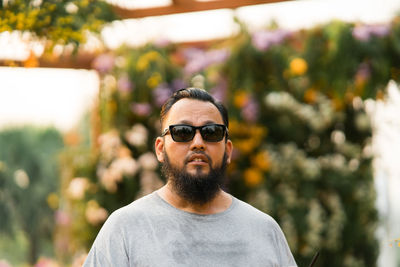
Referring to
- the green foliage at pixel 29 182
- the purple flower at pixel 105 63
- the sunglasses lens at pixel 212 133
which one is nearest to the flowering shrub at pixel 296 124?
the purple flower at pixel 105 63

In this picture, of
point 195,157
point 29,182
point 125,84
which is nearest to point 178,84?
point 125,84

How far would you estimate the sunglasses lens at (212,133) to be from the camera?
1996mm

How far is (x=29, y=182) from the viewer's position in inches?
807

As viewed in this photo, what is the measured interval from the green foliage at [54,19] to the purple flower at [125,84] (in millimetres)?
2023

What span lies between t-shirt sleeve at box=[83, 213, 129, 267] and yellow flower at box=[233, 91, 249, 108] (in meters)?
3.58

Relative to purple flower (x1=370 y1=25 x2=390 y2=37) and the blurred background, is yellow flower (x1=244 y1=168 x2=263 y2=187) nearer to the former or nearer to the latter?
the blurred background

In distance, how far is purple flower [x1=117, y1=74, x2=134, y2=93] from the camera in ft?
18.8

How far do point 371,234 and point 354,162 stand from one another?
0.71 m

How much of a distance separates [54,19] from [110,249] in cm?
196

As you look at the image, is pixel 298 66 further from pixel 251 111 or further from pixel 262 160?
pixel 262 160

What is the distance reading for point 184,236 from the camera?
1884 mm

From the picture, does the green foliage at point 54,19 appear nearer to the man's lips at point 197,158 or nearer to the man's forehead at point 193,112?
the man's forehead at point 193,112

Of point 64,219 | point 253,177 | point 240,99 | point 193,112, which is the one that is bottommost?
point 64,219

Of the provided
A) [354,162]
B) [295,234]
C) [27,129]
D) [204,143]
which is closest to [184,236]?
[204,143]
